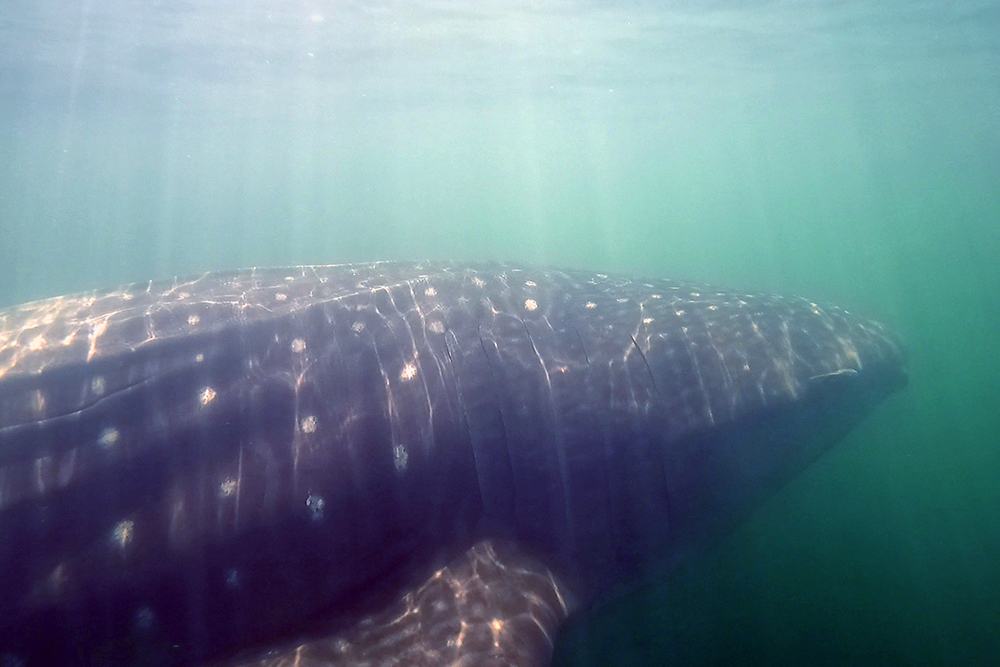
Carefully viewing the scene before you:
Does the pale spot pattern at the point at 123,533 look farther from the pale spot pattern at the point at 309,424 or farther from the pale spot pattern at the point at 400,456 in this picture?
the pale spot pattern at the point at 400,456

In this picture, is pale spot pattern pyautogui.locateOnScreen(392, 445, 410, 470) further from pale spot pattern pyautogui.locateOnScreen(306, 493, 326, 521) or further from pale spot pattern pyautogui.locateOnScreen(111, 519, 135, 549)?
pale spot pattern pyautogui.locateOnScreen(111, 519, 135, 549)

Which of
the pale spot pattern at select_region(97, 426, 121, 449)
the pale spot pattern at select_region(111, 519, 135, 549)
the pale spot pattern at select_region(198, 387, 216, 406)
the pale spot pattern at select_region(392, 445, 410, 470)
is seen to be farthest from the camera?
the pale spot pattern at select_region(392, 445, 410, 470)

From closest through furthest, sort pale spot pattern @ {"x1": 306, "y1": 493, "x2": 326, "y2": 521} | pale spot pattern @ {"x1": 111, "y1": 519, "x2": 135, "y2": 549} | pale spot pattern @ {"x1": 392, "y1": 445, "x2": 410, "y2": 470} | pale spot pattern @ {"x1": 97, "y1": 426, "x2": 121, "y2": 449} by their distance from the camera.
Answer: pale spot pattern @ {"x1": 111, "y1": 519, "x2": 135, "y2": 549} < pale spot pattern @ {"x1": 97, "y1": 426, "x2": 121, "y2": 449} < pale spot pattern @ {"x1": 306, "y1": 493, "x2": 326, "y2": 521} < pale spot pattern @ {"x1": 392, "y1": 445, "x2": 410, "y2": 470}

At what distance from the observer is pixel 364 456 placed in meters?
4.48

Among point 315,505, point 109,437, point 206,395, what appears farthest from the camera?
point 206,395

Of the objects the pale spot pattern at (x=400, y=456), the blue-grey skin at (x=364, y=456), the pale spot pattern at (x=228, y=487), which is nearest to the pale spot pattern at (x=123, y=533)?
the blue-grey skin at (x=364, y=456)

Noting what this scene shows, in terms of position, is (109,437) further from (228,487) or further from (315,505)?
(315,505)

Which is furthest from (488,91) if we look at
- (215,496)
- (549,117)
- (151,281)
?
(215,496)

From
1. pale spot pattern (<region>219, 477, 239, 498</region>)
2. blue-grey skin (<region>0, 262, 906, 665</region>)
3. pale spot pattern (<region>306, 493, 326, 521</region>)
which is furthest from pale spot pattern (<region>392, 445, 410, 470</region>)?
pale spot pattern (<region>219, 477, 239, 498</region>)

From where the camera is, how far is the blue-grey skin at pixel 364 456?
12.4 feet

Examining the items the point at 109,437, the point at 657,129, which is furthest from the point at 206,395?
the point at 657,129

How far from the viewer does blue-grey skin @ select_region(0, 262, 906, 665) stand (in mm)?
3783

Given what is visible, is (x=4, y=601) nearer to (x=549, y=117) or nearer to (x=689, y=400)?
(x=689, y=400)

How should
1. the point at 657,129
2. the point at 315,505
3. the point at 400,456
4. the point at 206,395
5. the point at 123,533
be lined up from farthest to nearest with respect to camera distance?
the point at 657,129
the point at 400,456
the point at 206,395
the point at 315,505
the point at 123,533
